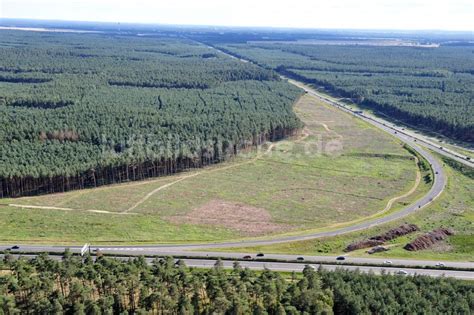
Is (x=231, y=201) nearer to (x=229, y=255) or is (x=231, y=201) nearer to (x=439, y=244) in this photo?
(x=229, y=255)

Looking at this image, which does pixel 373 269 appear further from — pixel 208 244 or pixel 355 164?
pixel 355 164

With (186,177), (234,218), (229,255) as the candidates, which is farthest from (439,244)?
(186,177)

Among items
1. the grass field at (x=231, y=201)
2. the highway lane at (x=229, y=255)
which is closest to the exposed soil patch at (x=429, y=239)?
the highway lane at (x=229, y=255)

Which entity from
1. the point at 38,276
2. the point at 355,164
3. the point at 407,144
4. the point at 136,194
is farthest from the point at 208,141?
the point at 38,276

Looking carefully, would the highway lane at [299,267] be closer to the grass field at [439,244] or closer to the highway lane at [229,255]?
the highway lane at [229,255]

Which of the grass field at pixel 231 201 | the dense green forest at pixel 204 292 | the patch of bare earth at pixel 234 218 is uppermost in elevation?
the dense green forest at pixel 204 292
